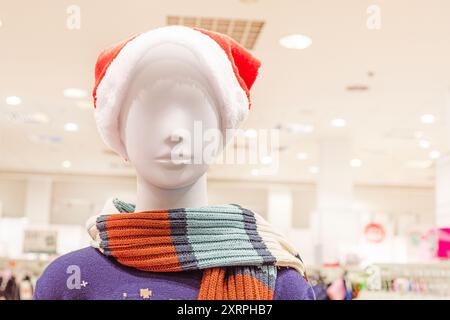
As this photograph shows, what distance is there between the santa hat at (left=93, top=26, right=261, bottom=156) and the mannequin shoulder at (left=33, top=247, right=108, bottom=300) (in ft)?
0.60

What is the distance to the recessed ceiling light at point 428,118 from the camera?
234 inches

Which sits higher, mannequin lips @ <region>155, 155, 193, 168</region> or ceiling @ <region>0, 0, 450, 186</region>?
ceiling @ <region>0, 0, 450, 186</region>

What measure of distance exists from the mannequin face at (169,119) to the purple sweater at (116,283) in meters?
0.14

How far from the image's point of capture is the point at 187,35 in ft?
3.02

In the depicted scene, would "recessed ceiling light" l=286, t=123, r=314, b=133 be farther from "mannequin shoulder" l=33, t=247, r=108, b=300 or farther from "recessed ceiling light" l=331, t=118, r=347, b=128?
"mannequin shoulder" l=33, t=247, r=108, b=300

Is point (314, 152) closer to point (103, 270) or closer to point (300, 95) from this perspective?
point (300, 95)

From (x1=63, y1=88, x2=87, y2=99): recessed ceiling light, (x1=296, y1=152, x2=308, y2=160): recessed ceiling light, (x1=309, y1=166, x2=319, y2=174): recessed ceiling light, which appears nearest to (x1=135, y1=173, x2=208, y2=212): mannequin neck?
(x1=63, y1=88, x2=87, y2=99): recessed ceiling light

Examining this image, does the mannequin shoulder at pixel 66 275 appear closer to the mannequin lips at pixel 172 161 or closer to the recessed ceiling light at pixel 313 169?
the mannequin lips at pixel 172 161

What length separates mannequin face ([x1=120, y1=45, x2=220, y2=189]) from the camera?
34.6 inches

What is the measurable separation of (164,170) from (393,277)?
8.59 ft

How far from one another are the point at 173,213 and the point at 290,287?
0.67 feet

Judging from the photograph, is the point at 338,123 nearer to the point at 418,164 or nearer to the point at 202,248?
the point at 418,164

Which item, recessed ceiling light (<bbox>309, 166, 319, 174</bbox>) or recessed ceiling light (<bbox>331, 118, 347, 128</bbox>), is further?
recessed ceiling light (<bbox>309, 166, 319, 174</bbox>)

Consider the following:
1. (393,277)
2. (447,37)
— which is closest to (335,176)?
(447,37)
